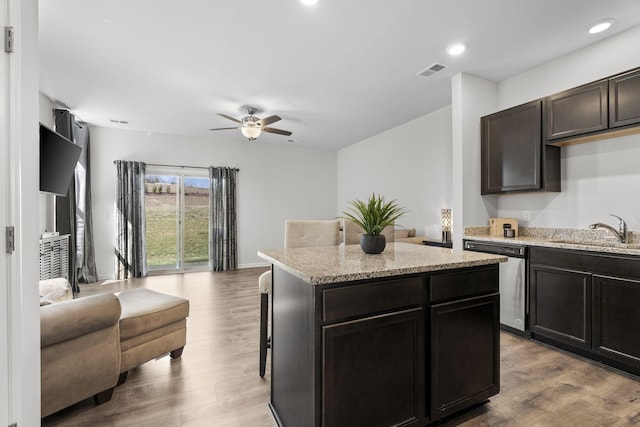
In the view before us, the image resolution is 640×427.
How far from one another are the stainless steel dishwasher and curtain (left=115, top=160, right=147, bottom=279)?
232 inches

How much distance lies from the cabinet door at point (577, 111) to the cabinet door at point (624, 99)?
0.05 m

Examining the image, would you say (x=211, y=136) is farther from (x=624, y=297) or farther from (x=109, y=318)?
(x=624, y=297)

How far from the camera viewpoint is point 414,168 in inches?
204

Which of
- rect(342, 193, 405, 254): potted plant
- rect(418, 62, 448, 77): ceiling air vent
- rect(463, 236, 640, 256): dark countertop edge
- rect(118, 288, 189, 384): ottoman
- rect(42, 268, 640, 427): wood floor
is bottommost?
rect(42, 268, 640, 427): wood floor

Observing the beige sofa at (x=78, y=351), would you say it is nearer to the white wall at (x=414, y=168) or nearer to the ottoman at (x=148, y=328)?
the ottoman at (x=148, y=328)

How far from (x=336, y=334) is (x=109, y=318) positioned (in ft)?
4.93

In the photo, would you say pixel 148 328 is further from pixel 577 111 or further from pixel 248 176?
pixel 248 176

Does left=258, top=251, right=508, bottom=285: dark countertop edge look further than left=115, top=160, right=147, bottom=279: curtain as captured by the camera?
No

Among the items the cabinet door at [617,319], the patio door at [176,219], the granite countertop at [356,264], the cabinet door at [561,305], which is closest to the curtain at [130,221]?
the patio door at [176,219]

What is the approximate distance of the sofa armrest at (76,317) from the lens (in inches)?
62.7

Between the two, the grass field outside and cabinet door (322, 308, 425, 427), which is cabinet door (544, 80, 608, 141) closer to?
cabinet door (322, 308, 425, 427)

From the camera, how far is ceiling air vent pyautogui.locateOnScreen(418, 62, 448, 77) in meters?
3.22

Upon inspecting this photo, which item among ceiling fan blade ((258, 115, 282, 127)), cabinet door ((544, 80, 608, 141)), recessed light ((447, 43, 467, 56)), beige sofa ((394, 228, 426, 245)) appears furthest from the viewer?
beige sofa ((394, 228, 426, 245))

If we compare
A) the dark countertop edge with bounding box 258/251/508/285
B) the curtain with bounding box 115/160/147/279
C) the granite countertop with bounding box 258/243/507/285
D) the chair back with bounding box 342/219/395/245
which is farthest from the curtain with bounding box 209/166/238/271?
the dark countertop edge with bounding box 258/251/508/285
